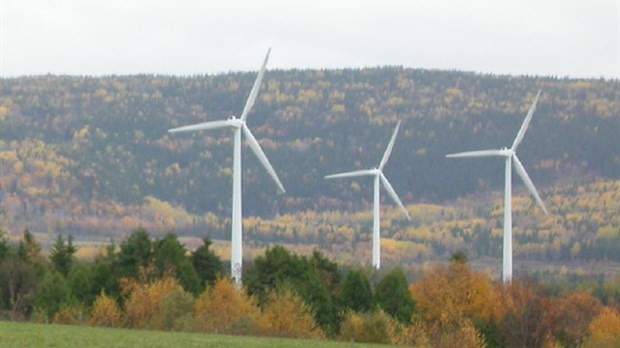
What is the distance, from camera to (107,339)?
5469cm

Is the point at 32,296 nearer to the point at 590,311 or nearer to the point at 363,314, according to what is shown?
the point at 363,314

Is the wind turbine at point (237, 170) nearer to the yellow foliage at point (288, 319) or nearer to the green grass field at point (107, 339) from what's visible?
the yellow foliage at point (288, 319)

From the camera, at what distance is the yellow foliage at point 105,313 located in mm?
76688

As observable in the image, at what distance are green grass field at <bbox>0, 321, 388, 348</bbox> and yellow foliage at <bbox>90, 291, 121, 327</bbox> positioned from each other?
13602 millimetres

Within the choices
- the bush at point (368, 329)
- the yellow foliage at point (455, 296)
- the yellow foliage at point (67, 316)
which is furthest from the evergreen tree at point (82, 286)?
the yellow foliage at point (455, 296)

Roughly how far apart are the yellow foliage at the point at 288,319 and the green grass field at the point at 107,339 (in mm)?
14105

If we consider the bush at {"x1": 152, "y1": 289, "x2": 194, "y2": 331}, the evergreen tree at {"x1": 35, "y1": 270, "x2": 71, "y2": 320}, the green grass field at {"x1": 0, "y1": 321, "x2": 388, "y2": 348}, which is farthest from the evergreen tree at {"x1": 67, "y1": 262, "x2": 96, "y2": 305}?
the green grass field at {"x1": 0, "y1": 321, "x2": 388, "y2": 348}

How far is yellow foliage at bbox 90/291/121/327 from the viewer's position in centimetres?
7669

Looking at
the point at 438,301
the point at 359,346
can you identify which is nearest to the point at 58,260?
the point at 438,301

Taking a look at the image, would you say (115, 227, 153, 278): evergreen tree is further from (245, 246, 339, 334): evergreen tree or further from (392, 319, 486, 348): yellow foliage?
(392, 319, 486, 348): yellow foliage

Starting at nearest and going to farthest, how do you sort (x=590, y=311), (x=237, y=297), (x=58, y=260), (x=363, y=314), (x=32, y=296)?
(x=237, y=297), (x=363, y=314), (x=32, y=296), (x=58, y=260), (x=590, y=311)

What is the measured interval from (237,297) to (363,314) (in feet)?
26.3

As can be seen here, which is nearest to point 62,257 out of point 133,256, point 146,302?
point 133,256

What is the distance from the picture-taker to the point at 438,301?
330 ft
